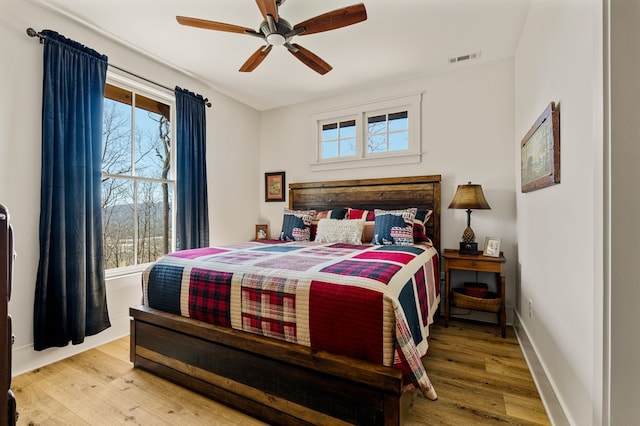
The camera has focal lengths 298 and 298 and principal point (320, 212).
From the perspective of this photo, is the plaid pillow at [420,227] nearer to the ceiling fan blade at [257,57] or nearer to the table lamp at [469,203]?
the table lamp at [469,203]

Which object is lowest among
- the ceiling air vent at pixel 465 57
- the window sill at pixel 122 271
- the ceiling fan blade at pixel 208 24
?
the window sill at pixel 122 271

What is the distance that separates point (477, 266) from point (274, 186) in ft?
9.51

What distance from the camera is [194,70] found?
10.9 feet

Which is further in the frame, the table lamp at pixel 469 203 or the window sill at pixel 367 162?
the window sill at pixel 367 162

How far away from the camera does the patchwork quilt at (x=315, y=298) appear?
138cm

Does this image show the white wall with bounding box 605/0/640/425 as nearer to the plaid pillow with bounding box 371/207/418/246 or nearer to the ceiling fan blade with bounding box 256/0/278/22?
the ceiling fan blade with bounding box 256/0/278/22

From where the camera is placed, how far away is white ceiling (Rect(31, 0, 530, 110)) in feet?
7.53

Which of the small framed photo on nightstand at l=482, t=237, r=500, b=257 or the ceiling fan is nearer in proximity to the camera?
the ceiling fan

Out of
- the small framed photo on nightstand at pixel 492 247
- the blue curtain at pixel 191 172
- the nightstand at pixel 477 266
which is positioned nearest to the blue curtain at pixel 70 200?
the blue curtain at pixel 191 172

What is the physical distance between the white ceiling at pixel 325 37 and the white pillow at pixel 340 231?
1.70m

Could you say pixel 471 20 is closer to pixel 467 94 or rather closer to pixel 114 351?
pixel 467 94

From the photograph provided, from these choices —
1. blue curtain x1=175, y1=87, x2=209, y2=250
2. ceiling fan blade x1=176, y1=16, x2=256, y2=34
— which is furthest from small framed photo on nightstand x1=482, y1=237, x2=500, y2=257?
blue curtain x1=175, y1=87, x2=209, y2=250

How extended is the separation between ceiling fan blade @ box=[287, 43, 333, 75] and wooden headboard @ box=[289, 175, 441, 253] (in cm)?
152

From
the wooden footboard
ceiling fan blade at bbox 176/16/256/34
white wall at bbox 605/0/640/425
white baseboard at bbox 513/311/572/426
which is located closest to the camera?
white wall at bbox 605/0/640/425
